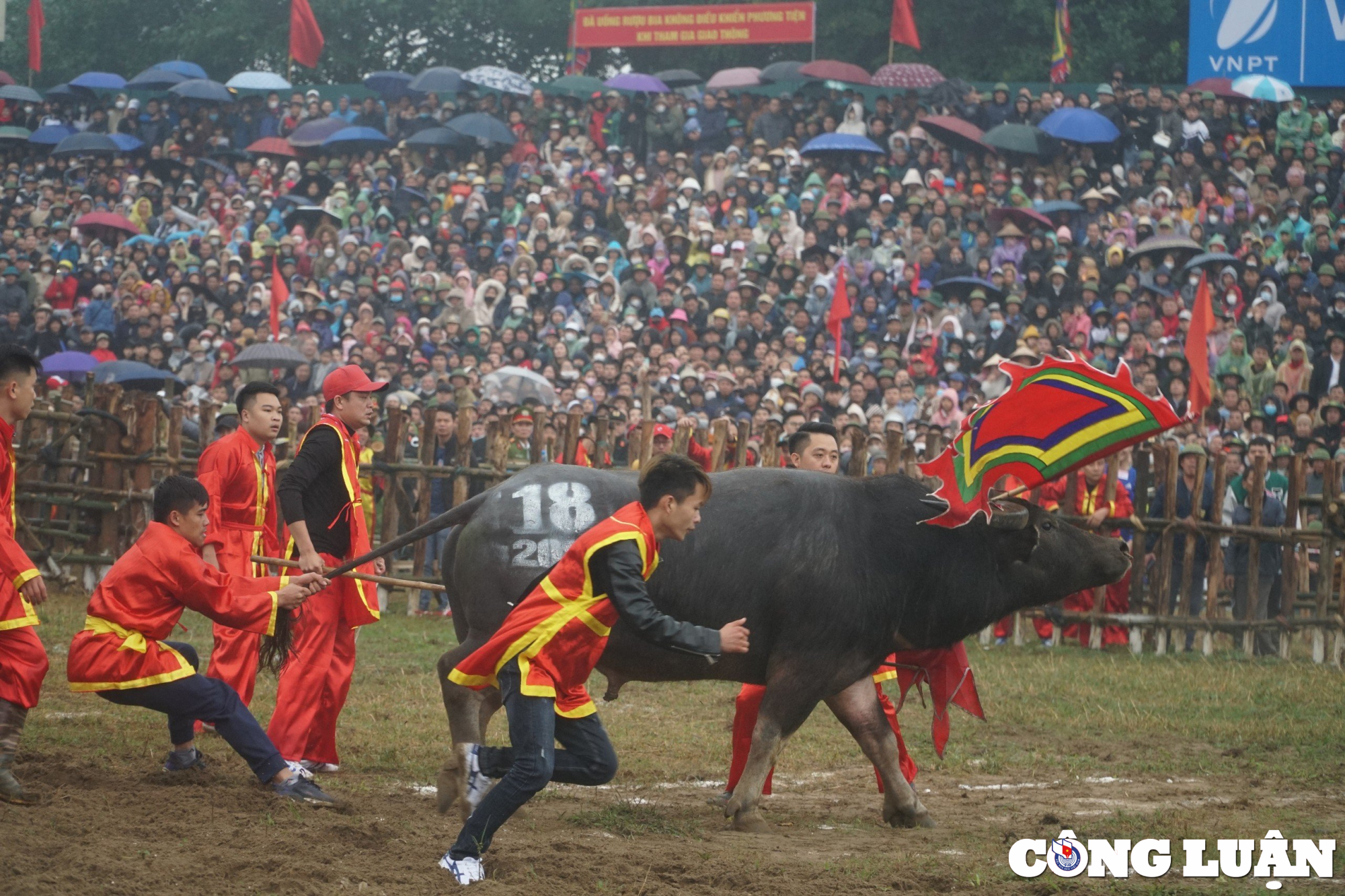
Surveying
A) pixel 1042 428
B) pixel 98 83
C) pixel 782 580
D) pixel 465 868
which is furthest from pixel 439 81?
pixel 465 868

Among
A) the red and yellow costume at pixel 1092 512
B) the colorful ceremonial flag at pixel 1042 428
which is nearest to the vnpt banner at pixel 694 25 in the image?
the red and yellow costume at pixel 1092 512

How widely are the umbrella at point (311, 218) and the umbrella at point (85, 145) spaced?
4.34 meters

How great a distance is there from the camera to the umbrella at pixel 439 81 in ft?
81.7

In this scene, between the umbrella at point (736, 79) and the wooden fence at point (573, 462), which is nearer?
the wooden fence at point (573, 462)

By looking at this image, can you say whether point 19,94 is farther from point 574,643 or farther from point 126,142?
point 574,643

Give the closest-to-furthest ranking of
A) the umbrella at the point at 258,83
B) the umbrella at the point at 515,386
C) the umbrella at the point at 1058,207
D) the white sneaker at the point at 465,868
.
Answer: the white sneaker at the point at 465,868 < the umbrella at the point at 515,386 < the umbrella at the point at 1058,207 < the umbrella at the point at 258,83

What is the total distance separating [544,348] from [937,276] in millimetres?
5326

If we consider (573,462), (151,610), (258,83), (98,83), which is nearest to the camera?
(151,610)

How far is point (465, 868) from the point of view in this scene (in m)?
4.73

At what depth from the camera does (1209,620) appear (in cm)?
1227

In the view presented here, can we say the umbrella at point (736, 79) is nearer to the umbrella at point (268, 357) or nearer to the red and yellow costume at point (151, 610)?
the umbrella at point (268, 357)

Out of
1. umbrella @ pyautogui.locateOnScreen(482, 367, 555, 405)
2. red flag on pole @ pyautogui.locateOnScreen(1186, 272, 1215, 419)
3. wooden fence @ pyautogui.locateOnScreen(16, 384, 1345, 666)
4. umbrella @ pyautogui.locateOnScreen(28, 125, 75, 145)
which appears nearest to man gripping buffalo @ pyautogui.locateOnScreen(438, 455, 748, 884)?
wooden fence @ pyautogui.locateOnScreen(16, 384, 1345, 666)

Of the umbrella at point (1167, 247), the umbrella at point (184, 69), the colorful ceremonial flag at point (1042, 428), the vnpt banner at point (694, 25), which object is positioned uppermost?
the vnpt banner at point (694, 25)

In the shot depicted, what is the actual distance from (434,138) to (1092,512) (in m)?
14.6
